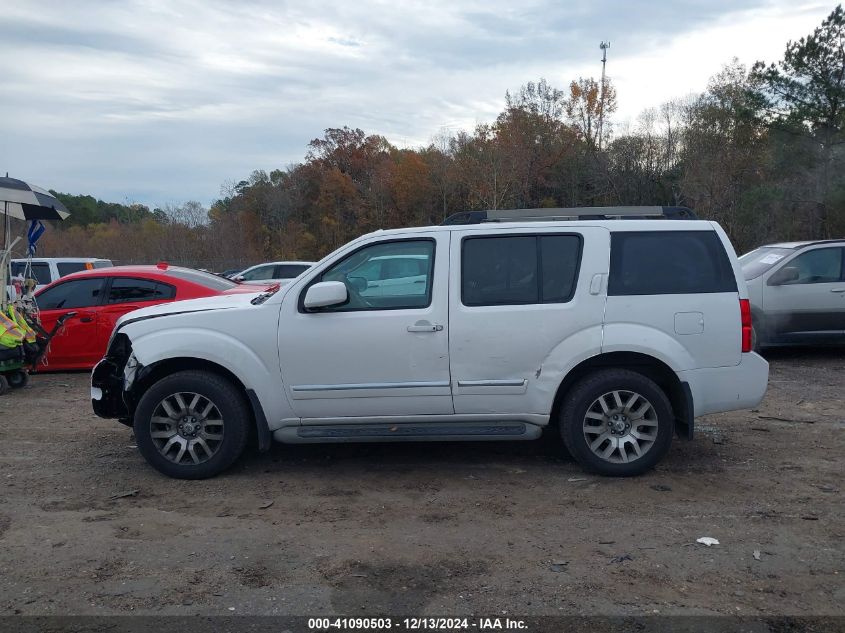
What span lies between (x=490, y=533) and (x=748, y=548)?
4.95 feet

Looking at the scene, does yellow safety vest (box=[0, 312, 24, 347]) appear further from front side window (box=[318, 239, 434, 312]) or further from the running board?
front side window (box=[318, 239, 434, 312])

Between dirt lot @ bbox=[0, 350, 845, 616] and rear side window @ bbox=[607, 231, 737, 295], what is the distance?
1437 mm

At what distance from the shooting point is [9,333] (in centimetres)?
889

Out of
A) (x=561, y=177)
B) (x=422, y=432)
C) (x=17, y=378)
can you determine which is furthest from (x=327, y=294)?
(x=561, y=177)

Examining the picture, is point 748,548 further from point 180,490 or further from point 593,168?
point 593,168

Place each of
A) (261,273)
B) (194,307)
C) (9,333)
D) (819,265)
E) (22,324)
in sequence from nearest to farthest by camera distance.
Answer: (194,307), (9,333), (22,324), (819,265), (261,273)

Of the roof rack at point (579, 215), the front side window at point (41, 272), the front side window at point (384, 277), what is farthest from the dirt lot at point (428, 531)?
the front side window at point (41, 272)

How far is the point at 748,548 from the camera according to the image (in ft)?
14.5

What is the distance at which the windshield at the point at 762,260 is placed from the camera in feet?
35.6

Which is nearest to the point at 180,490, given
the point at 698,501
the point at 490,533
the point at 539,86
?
the point at 490,533

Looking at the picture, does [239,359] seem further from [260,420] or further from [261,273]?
[261,273]

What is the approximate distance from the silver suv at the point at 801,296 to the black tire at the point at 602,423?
5777 mm

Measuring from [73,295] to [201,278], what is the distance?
1763mm

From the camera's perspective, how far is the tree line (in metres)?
27.7
